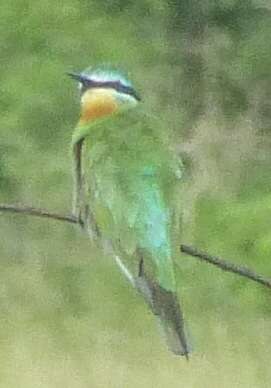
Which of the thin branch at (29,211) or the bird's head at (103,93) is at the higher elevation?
the bird's head at (103,93)

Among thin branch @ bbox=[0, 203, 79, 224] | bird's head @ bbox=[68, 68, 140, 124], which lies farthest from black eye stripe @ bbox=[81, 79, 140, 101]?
thin branch @ bbox=[0, 203, 79, 224]

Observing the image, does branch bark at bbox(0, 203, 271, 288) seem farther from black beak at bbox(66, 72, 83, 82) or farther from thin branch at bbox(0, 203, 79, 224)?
black beak at bbox(66, 72, 83, 82)

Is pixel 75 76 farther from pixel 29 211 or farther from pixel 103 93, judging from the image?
pixel 29 211

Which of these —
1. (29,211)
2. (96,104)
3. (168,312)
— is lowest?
(168,312)

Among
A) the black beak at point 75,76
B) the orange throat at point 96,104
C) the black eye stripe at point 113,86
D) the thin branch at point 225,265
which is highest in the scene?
the black beak at point 75,76

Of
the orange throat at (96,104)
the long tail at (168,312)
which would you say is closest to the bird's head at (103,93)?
the orange throat at (96,104)

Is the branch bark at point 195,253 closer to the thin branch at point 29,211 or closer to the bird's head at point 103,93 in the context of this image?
the thin branch at point 29,211

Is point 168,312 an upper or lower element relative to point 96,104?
lower

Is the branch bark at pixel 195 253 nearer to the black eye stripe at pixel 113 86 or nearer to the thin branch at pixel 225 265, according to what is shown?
the thin branch at pixel 225 265

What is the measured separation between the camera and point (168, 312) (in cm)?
140

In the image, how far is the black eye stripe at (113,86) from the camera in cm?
143

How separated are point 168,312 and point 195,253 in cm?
9

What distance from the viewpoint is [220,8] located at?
1.47m

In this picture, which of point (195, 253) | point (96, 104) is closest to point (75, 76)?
point (96, 104)
